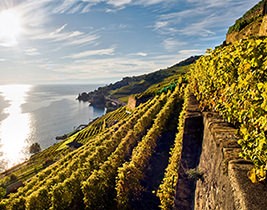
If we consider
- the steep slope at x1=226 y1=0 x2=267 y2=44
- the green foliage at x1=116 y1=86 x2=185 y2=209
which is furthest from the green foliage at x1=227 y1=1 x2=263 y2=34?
the green foliage at x1=116 y1=86 x2=185 y2=209

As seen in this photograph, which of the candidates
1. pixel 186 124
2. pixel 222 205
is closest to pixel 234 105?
pixel 222 205

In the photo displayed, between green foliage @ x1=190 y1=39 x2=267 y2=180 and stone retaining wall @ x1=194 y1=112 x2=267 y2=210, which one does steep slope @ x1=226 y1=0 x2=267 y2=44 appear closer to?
green foliage @ x1=190 y1=39 x2=267 y2=180

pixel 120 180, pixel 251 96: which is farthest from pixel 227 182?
pixel 120 180

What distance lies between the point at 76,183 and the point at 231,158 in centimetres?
1681

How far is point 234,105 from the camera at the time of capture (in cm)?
593

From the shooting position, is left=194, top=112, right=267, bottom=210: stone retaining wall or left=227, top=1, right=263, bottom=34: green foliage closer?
left=194, top=112, right=267, bottom=210: stone retaining wall

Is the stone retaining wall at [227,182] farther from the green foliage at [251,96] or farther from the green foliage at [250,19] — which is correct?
the green foliage at [250,19]

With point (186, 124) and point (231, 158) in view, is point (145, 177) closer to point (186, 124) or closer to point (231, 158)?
point (186, 124)

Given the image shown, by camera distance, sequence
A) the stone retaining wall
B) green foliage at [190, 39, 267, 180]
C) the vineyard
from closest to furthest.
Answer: the stone retaining wall → green foliage at [190, 39, 267, 180] → the vineyard

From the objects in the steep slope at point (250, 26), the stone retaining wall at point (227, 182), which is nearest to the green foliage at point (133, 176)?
the stone retaining wall at point (227, 182)

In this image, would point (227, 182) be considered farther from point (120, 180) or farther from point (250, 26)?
point (250, 26)

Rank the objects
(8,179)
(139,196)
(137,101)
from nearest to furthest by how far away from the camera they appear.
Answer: (139,196) → (8,179) → (137,101)

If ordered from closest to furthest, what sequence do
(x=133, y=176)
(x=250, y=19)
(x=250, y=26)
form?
(x=133, y=176)
(x=250, y=26)
(x=250, y=19)

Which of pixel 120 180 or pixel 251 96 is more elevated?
pixel 251 96
